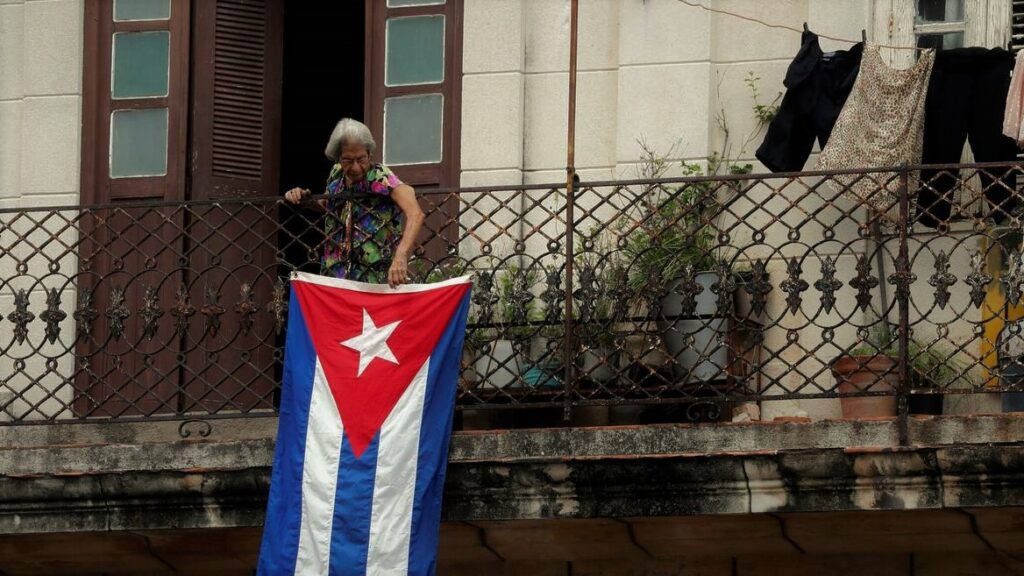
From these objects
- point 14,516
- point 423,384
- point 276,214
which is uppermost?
point 276,214

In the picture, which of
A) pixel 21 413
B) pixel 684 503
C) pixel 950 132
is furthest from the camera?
pixel 21 413

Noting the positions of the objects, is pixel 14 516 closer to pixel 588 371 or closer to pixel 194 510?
pixel 194 510

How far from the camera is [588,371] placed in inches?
464

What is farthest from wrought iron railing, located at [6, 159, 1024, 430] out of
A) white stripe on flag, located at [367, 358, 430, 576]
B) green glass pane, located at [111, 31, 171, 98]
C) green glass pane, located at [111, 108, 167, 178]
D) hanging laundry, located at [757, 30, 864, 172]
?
green glass pane, located at [111, 31, 171, 98]

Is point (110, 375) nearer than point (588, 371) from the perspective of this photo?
No

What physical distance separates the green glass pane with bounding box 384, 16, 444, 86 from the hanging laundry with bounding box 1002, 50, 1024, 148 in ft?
10.5

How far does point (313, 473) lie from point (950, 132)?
377 cm

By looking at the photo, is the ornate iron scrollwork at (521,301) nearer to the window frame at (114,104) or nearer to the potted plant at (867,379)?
the potted plant at (867,379)

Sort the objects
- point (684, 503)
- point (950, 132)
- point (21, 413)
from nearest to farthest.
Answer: point (684, 503)
point (950, 132)
point (21, 413)

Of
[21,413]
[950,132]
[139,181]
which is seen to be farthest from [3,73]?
[950,132]

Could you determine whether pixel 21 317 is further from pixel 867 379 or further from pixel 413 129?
pixel 867 379

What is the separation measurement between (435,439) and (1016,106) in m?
3.38

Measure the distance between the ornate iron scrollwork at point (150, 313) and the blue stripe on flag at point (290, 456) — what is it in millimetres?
837

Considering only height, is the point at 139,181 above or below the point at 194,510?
above
